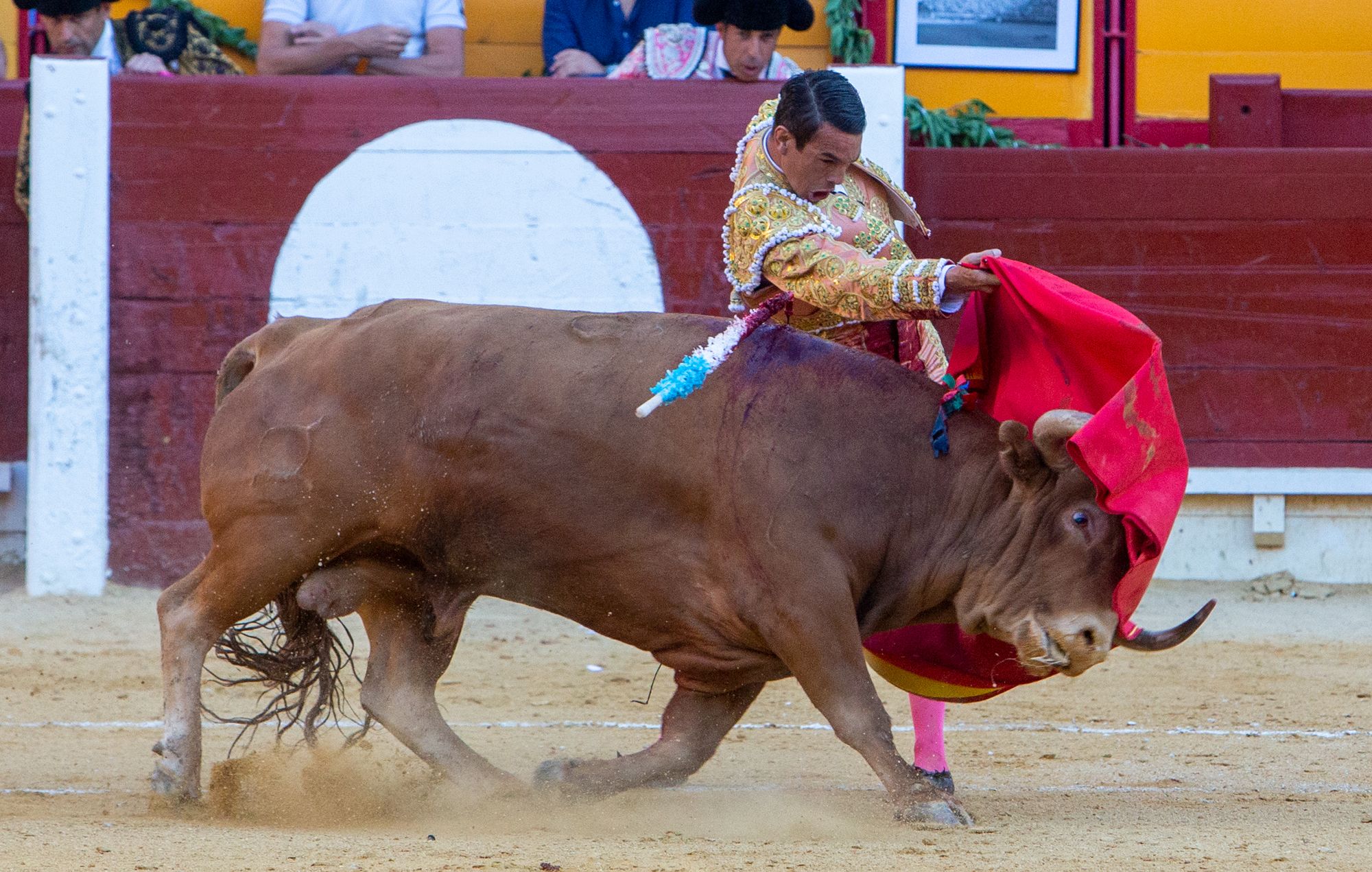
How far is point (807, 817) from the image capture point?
10.5 feet

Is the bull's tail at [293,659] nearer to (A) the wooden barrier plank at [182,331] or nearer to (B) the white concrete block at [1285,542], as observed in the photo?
(A) the wooden barrier plank at [182,331]

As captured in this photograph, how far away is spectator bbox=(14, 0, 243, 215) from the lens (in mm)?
5855

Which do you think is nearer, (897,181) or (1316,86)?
(897,181)

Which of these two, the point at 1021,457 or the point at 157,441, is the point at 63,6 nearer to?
the point at 157,441

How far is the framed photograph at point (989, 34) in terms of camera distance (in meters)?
6.92

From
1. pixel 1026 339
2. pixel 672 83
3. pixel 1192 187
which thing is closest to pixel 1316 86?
pixel 1192 187

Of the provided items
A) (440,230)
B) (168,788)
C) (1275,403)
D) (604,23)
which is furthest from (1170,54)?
(168,788)

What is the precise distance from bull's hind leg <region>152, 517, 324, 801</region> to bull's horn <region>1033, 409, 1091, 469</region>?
1.40 meters

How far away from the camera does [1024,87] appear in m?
6.95

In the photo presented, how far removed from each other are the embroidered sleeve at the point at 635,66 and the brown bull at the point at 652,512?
2.72 m

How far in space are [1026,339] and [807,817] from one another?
98 cm

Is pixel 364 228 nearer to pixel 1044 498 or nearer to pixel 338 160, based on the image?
pixel 338 160

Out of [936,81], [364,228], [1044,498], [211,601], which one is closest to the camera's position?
[1044,498]

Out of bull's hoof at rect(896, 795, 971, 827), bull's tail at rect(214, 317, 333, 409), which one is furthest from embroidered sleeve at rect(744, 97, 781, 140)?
bull's hoof at rect(896, 795, 971, 827)
